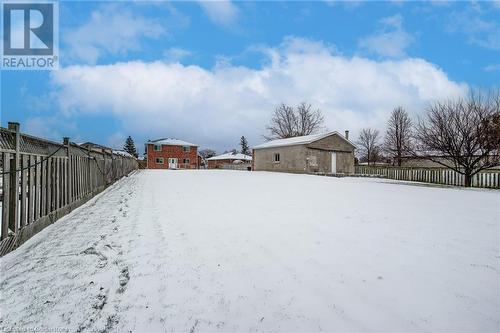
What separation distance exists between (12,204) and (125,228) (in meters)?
1.69

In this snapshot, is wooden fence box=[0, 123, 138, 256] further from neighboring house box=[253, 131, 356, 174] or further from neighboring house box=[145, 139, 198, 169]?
neighboring house box=[145, 139, 198, 169]

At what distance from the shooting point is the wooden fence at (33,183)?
3482 millimetres

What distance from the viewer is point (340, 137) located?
28.3 meters

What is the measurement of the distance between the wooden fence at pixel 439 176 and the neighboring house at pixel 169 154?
32704 mm

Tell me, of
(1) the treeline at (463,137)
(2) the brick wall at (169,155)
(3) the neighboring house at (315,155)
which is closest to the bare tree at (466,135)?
(1) the treeline at (463,137)

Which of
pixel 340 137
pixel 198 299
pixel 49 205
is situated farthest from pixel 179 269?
pixel 340 137

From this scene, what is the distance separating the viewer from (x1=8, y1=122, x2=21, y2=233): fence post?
3533 millimetres

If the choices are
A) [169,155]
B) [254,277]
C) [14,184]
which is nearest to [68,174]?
[14,184]

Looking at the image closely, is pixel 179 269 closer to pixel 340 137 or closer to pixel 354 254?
pixel 354 254

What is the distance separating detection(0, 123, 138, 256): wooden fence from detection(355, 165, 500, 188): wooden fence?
19328mm

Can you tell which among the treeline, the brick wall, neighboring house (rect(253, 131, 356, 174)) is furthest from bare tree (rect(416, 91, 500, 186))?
the brick wall

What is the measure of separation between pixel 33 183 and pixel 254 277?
3.64 meters

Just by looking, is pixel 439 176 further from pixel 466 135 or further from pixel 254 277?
pixel 254 277

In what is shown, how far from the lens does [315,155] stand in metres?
26.3
